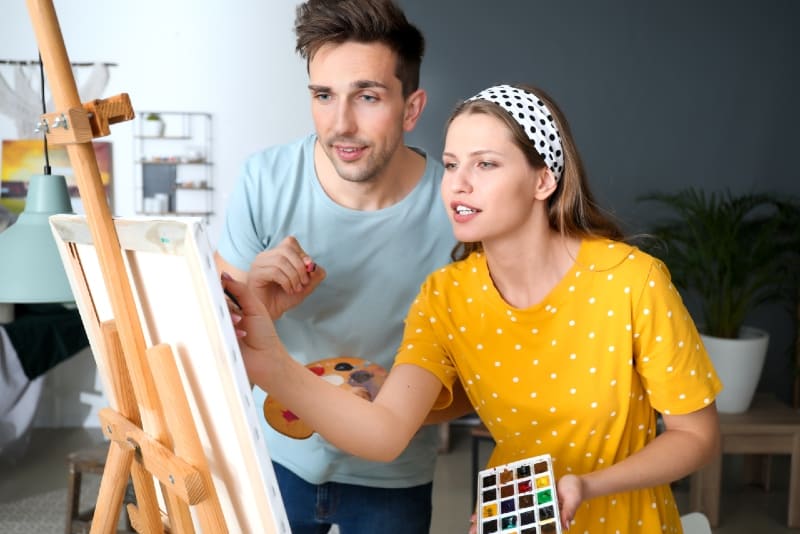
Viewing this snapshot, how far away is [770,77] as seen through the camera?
190 inches

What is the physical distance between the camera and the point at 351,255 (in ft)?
5.62

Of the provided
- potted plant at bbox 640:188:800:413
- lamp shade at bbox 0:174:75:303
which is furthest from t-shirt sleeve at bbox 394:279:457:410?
potted plant at bbox 640:188:800:413

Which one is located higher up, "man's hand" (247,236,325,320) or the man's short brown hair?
the man's short brown hair

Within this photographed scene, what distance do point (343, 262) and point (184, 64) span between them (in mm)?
3674

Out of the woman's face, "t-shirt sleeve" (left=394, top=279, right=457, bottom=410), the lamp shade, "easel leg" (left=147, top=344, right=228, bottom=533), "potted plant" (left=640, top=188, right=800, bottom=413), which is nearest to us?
"easel leg" (left=147, top=344, right=228, bottom=533)

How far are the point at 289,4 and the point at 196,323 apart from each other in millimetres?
4399

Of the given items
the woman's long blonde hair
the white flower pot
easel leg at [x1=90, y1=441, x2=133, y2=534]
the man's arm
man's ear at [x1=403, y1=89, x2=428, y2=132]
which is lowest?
the white flower pot

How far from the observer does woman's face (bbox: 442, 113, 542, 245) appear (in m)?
1.38

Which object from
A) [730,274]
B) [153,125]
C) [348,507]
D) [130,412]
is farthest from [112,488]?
[153,125]

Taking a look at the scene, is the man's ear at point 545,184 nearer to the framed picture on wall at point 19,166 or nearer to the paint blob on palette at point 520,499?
the paint blob on palette at point 520,499

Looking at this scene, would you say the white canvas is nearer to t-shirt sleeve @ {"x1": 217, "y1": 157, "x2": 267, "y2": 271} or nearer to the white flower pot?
t-shirt sleeve @ {"x1": 217, "y1": 157, "x2": 267, "y2": 271}

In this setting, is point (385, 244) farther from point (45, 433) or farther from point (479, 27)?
point (45, 433)

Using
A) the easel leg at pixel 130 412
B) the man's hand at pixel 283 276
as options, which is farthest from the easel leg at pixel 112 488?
the man's hand at pixel 283 276

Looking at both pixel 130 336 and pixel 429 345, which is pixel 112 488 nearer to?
pixel 130 336
